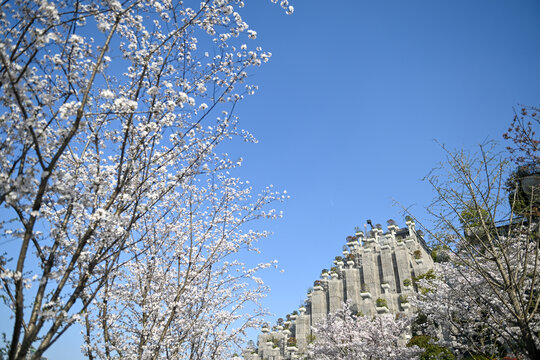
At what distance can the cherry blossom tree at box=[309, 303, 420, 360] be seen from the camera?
54.4 feet

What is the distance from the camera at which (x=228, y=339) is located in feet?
34.5

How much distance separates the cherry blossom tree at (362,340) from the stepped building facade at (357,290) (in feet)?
20.4

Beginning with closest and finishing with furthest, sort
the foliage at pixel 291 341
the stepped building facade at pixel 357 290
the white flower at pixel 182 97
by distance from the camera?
the white flower at pixel 182 97 < the stepped building facade at pixel 357 290 < the foliage at pixel 291 341

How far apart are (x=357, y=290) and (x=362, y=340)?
10624mm

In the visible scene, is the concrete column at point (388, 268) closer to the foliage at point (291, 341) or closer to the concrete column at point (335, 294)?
the concrete column at point (335, 294)

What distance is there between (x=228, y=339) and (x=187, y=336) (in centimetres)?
252

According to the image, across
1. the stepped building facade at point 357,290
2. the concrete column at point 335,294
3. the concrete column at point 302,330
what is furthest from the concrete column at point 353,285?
the concrete column at point 302,330

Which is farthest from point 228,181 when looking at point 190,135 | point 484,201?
point 484,201

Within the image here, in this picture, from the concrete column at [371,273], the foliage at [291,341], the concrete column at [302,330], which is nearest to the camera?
the foliage at [291,341]

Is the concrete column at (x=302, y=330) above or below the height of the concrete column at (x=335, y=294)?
below

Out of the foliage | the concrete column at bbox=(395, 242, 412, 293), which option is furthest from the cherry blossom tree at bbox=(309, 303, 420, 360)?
the concrete column at bbox=(395, 242, 412, 293)

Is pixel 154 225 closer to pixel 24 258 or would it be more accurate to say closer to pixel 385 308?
pixel 24 258

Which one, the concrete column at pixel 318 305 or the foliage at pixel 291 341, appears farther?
the concrete column at pixel 318 305

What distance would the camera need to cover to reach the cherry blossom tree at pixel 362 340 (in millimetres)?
16586
